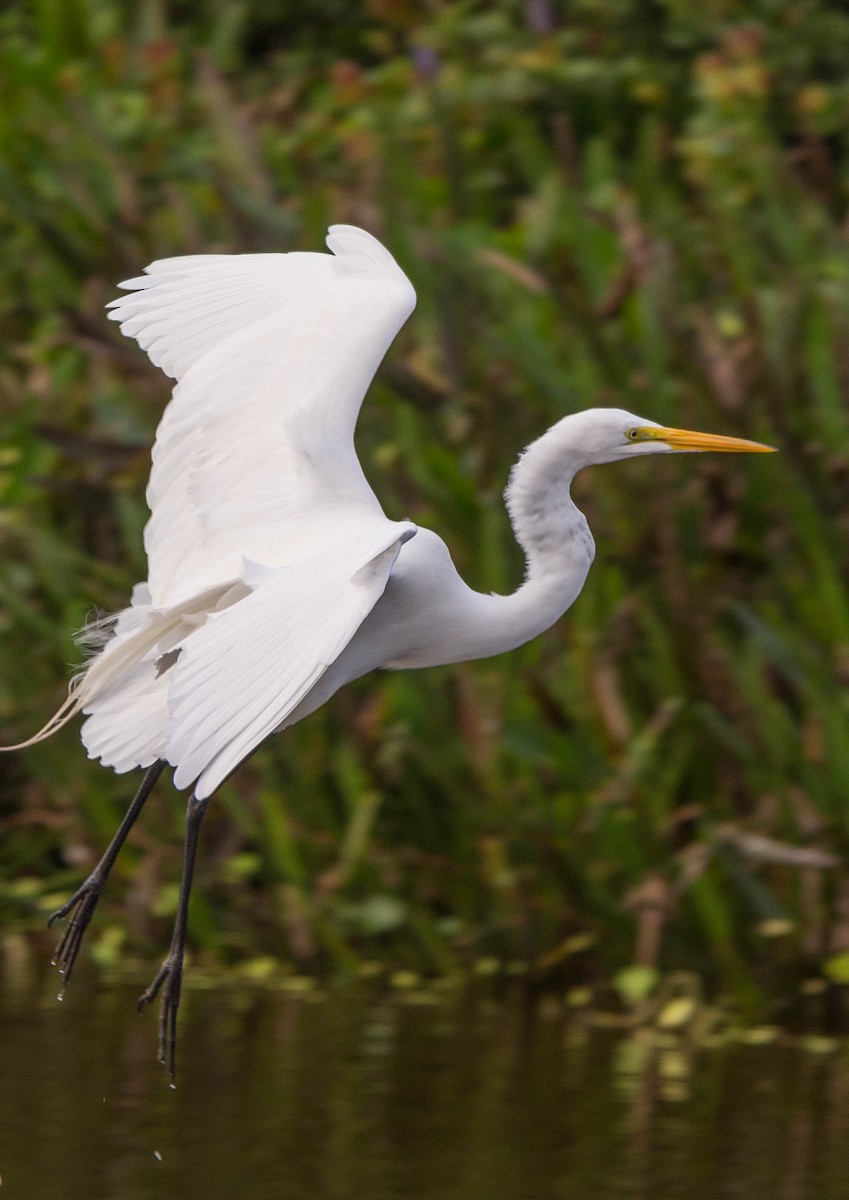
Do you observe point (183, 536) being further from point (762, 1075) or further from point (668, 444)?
point (762, 1075)

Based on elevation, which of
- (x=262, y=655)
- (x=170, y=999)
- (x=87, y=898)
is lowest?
(x=170, y=999)

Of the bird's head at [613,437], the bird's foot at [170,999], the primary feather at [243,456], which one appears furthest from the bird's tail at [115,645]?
the bird's head at [613,437]

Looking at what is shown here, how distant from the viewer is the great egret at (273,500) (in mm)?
3125

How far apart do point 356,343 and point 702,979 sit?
1606 millimetres

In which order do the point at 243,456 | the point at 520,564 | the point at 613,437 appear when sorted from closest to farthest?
the point at 613,437 → the point at 243,456 → the point at 520,564

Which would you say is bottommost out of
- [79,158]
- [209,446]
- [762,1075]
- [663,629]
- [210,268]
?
[762,1075]

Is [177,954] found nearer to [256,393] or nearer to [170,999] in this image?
[170,999]

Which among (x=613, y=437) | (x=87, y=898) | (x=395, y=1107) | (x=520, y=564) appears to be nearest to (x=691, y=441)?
(x=613, y=437)

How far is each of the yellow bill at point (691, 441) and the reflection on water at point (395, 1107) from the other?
1.21 meters

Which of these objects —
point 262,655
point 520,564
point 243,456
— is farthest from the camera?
point 520,564

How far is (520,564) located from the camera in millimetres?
4676

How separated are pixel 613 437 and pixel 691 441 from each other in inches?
5.2

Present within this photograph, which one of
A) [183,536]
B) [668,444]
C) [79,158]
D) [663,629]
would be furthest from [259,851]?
[79,158]

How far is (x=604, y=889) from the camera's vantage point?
13.8 feet
